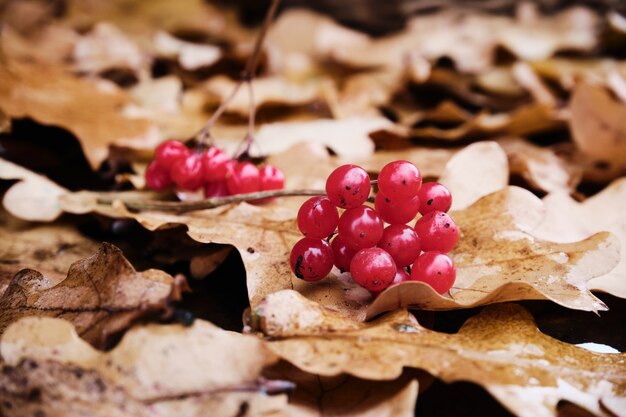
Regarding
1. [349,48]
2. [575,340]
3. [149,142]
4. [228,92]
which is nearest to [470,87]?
[349,48]

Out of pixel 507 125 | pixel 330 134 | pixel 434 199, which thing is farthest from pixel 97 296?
pixel 507 125

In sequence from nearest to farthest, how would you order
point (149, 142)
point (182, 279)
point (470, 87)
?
point (182, 279)
point (149, 142)
point (470, 87)

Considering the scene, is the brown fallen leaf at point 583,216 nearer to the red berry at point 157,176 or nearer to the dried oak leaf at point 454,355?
the dried oak leaf at point 454,355

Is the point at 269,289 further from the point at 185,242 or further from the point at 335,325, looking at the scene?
the point at 185,242

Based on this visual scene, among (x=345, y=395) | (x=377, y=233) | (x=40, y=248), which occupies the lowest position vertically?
(x=40, y=248)

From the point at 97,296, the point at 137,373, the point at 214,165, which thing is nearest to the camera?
the point at 137,373

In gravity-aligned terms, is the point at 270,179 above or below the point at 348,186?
below

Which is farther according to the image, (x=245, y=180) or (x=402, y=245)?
(x=245, y=180)

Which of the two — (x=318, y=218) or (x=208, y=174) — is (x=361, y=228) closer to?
(x=318, y=218)
